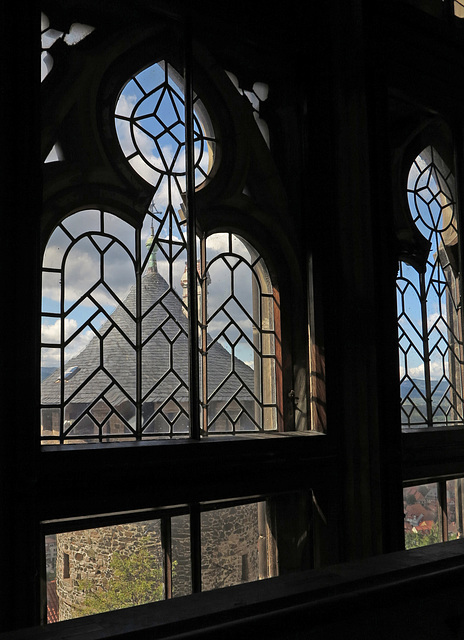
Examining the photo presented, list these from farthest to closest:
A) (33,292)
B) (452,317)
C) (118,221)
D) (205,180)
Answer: (452,317), (205,180), (118,221), (33,292)

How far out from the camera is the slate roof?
2.84m

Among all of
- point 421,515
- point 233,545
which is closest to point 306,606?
point 233,545

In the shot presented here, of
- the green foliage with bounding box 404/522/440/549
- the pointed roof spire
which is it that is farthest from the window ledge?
the green foliage with bounding box 404/522/440/549

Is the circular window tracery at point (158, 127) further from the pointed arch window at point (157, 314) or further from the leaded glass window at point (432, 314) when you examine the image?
the leaded glass window at point (432, 314)

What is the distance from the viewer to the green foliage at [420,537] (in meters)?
3.86

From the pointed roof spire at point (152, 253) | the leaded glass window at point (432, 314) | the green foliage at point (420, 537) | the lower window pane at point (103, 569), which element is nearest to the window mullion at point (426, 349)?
the leaded glass window at point (432, 314)

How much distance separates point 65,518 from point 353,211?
221cm

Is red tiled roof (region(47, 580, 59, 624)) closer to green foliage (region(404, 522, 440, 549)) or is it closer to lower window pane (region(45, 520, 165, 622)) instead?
lower window pane (region(45, 520, 165, 622))

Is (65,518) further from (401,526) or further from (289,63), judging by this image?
(289,63)

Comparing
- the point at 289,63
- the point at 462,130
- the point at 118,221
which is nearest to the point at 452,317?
the point at 462,130

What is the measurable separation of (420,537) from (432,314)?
1484mm

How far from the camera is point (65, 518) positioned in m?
2.58

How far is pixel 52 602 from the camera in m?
2.58

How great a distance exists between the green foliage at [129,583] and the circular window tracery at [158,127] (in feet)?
5.95
